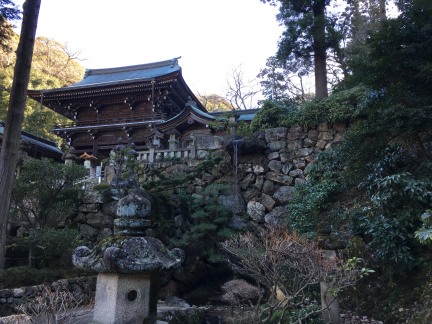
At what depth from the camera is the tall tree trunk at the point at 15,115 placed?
231 inches

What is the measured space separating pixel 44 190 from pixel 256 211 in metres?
5.45

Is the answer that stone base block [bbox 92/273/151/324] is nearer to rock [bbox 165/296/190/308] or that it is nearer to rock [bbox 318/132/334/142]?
rock [bbox 165/296/190/308]

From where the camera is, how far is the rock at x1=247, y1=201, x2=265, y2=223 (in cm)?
976

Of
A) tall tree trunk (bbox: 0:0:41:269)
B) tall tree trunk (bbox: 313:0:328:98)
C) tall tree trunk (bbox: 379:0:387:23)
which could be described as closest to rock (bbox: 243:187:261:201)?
tall tree trunk (bbox: 313:0:328:98)

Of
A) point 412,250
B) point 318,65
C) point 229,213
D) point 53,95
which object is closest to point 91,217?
point 229,213

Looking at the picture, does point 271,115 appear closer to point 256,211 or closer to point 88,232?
point 256,211

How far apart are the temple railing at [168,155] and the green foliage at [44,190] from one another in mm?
3677

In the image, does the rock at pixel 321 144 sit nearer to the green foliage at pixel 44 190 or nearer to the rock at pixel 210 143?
the rock at pixel 210 143

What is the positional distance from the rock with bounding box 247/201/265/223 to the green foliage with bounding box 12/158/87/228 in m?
4.62

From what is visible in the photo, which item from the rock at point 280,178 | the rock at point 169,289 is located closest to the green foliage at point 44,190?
the rock at point 169,289

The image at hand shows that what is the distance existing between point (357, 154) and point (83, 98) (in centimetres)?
1459

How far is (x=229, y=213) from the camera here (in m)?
9.46

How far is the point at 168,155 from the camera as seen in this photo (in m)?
11.6

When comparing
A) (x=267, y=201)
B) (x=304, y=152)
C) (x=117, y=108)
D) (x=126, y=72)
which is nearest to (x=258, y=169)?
(x=267, y=201)
